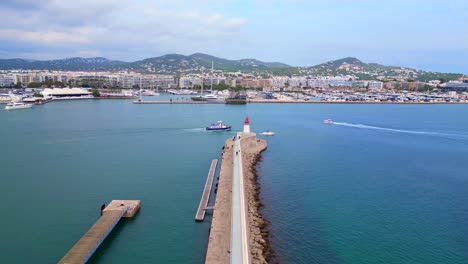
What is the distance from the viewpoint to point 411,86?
56531 millimetres

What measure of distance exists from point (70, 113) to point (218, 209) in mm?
19652

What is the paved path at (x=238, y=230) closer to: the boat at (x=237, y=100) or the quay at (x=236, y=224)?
the quay at (x=236, y=224)

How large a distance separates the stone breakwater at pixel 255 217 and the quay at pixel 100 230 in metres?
2.25

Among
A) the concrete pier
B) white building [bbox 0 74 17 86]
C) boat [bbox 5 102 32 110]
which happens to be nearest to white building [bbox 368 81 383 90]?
boat [bbox 5 102 32 110]

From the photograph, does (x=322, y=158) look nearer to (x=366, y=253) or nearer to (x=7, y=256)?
(x=366, y=253)

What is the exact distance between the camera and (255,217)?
6.61 metres

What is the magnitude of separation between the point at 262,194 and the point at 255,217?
1.60 m

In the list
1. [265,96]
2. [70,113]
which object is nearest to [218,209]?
[70,113]

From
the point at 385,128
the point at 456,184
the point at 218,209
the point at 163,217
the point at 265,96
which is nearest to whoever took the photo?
the point at 218,209

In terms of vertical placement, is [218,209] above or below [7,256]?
above

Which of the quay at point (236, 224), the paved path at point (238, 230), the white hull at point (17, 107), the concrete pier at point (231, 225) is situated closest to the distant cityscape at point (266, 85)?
the white hull at point (17, 107)

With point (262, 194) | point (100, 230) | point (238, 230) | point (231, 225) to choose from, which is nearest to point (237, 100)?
point (262, 194)

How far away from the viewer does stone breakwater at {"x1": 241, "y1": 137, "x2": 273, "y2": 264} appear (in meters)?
5.29

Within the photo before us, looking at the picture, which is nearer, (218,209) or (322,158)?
(218,209)
